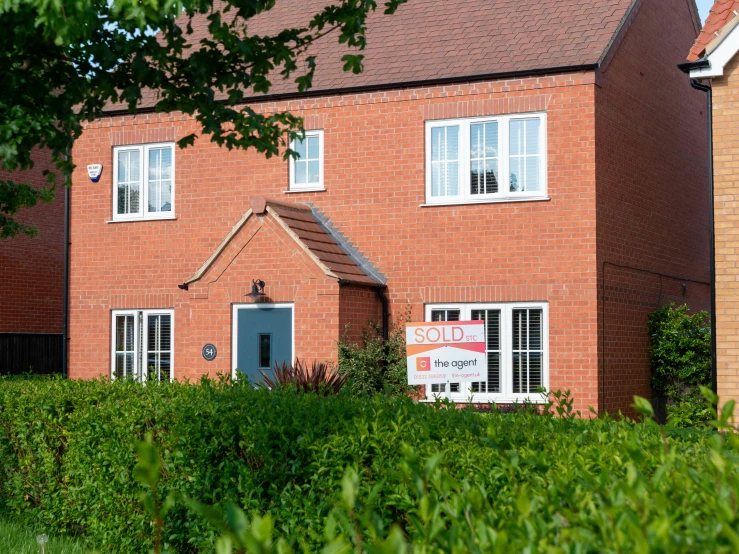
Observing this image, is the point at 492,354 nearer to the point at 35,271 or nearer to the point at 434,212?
the point at 434,212

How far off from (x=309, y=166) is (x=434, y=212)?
8.91ft

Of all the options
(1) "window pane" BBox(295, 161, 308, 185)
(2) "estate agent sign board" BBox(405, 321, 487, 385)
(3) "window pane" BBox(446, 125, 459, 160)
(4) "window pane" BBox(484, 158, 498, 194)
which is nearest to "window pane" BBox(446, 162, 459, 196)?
(3) "window pane" BBox(446, 125, 459, 160)

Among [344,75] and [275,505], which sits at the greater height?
[344,75]

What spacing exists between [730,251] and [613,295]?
12.7 ft

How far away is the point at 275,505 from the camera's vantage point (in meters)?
6.56

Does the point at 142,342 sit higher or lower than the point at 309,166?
lower

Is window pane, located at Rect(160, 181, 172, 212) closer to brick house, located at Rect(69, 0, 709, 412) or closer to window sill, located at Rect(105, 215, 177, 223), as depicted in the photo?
brick house, located at Rect(69, 0, 709, 412)

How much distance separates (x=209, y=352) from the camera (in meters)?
17.4

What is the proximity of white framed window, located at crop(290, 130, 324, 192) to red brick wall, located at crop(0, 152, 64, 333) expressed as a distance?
7.79 meters

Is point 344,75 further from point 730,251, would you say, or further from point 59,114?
point 59,114

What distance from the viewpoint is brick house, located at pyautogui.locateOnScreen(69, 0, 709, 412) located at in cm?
1614

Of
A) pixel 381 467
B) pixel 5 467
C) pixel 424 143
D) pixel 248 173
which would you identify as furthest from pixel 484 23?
pixel 381 467

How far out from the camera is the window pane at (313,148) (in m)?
18.2

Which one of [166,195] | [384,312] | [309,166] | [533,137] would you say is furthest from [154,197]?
[533,137]
